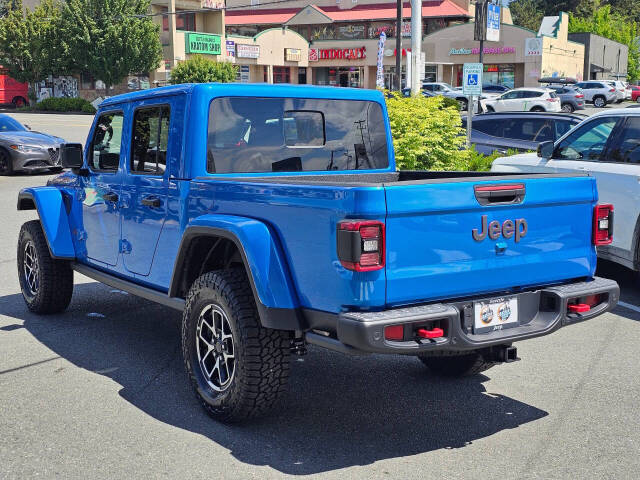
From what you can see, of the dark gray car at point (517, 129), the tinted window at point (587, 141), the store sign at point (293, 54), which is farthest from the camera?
the store sign at point (293, 54)

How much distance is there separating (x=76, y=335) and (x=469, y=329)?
3679 millimetres

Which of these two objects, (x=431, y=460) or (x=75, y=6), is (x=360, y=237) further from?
(x=75, y=6)

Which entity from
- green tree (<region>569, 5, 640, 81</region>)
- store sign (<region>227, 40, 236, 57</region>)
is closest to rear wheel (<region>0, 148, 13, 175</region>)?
store sign (<region>227, 40, 236, 57</region>)

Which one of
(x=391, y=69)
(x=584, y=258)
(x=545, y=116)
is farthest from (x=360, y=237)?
(x=391, y=69)

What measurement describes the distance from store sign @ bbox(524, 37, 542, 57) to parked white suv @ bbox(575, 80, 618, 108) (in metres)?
6.68

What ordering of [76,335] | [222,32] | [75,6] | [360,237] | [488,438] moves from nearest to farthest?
1. [360,237]
2. [488,438]
3. [76,335]
4. [75,6]
5. [222,32]

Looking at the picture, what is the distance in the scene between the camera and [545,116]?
14023mm

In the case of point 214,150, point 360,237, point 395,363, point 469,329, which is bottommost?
point 395,363

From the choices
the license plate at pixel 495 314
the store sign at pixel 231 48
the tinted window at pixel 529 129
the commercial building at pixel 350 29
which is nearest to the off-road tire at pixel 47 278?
the license plate at pixel 495 314

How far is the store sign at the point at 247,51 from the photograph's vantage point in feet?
192

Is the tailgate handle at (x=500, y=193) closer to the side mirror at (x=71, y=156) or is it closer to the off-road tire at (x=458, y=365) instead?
the off-road tire at (x=458, y=365)

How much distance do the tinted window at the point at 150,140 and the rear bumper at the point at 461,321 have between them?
2.12 meters

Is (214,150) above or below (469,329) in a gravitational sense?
above

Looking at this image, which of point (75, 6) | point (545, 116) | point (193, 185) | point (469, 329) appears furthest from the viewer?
point (75, 6)
